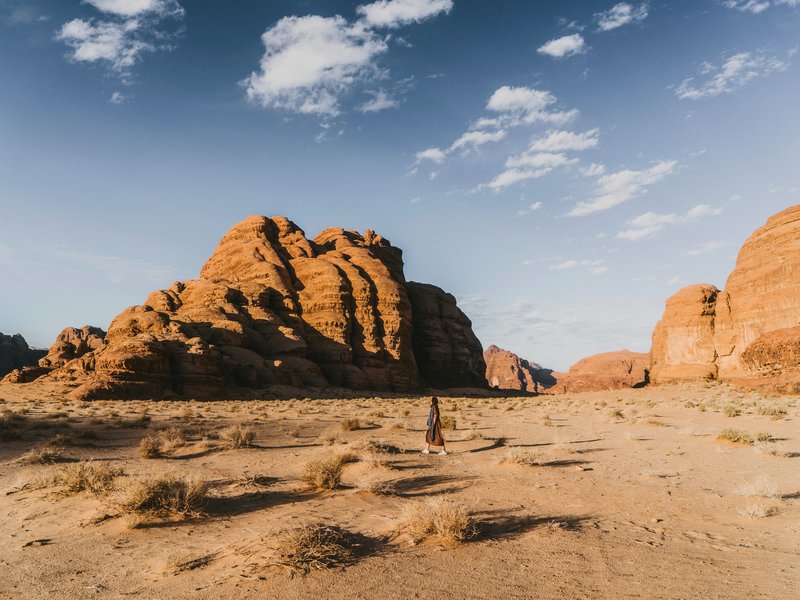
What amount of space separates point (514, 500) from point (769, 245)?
2212 inches

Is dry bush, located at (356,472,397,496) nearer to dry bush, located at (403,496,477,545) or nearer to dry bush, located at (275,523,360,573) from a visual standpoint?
dry bush, located at (403,496,477,545)

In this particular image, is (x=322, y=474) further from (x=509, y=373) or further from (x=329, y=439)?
(x=509, y=373)

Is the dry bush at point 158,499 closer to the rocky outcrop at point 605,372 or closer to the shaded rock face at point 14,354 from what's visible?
the rocky outcrop at point 605,372

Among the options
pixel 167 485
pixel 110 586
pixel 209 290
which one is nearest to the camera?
pixel 110 586

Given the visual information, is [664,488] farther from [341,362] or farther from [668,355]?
[668,355]

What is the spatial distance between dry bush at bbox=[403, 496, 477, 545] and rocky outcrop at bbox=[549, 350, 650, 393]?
300 ft

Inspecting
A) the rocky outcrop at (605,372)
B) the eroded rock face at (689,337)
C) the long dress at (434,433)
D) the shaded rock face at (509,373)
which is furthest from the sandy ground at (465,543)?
the shaded rock face at (509,373)

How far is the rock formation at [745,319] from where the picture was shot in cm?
4300

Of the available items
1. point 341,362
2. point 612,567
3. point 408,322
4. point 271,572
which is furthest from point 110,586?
point 408,322

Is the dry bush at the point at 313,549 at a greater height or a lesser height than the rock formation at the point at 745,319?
lesser

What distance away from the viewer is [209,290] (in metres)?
54.5

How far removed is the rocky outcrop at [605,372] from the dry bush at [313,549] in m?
92.8

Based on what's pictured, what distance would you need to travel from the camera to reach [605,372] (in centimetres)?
9481

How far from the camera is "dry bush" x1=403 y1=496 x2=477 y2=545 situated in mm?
6012
